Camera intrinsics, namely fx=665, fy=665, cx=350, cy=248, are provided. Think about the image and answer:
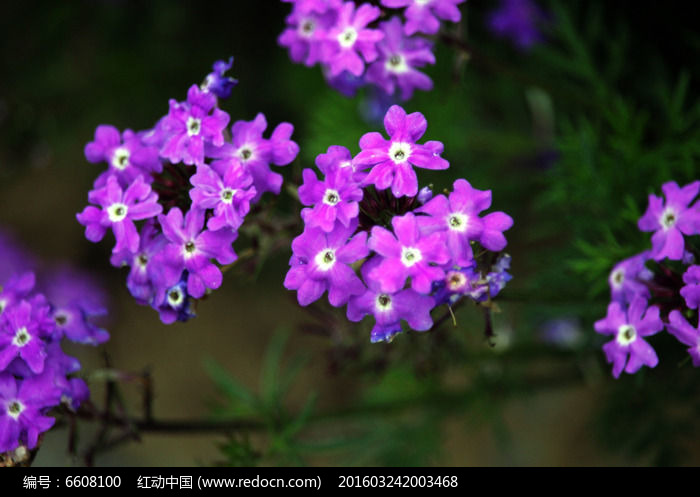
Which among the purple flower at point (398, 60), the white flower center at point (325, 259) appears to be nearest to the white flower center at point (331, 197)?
the white flower center at point (325, 259)

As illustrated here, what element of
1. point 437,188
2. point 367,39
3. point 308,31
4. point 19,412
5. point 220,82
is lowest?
point 19,412

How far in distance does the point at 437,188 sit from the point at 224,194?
1519mm

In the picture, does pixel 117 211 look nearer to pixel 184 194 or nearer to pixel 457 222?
pixel 184 194

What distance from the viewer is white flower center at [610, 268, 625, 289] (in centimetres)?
162

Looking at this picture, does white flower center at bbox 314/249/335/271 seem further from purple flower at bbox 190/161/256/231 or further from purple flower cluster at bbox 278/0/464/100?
purple flower cluster at bbox 278/0/464/100

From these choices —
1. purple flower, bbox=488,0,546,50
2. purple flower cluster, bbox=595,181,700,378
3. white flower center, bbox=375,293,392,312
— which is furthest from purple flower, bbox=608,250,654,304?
purple flower, bbox=488,0,546,50

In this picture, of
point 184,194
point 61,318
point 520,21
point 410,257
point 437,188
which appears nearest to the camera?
point 410,257

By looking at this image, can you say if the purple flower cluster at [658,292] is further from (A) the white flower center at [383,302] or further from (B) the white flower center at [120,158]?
(B) the white flower center at [120,158]

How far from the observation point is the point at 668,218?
1.56 meters

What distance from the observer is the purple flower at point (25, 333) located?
151 cm

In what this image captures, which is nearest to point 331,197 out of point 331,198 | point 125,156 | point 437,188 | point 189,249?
point 331,198

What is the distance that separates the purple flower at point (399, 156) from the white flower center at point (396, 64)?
47cm
